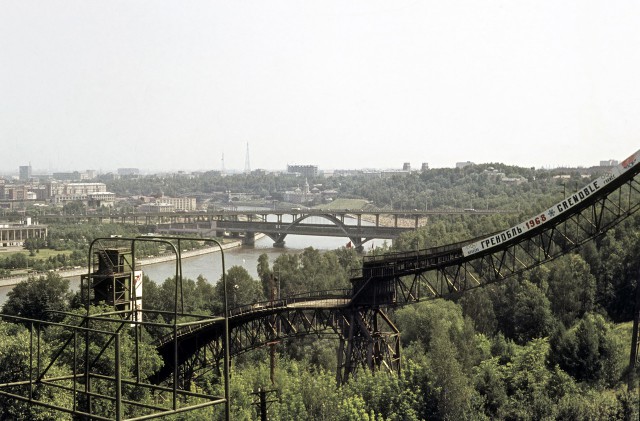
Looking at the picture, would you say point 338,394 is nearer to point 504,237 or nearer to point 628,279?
point 504,237

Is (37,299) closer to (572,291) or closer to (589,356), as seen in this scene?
(572,291)

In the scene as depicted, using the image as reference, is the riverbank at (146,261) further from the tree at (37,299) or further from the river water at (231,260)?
the tree at (37,299)

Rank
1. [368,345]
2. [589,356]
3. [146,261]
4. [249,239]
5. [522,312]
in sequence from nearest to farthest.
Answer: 1. [368,345]
2. [589,356]
3. [522,312]
4. [146,261]
5. [249,239]

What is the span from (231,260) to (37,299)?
36.1 metres

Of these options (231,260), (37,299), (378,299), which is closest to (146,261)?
(231,260)

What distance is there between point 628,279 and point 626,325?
130 inches

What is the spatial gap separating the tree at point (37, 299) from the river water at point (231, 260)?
35.2ft

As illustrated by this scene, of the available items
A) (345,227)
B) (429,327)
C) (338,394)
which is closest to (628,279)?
(429,327)

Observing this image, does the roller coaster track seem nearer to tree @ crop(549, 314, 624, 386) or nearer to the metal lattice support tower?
the metal lattice support tower

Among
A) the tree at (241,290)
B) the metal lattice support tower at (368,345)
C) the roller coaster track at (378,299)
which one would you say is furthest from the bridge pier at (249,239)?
the metal lattice support tower at (368,345)

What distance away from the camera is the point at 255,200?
17850 cm

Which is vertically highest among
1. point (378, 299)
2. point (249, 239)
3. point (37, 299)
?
point (378, 299)

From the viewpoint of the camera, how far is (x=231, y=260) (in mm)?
69312

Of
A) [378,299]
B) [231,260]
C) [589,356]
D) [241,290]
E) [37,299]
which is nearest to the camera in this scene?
[378,299]
